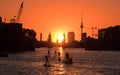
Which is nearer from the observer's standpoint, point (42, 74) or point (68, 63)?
point (42, 74)

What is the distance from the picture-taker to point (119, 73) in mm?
114250

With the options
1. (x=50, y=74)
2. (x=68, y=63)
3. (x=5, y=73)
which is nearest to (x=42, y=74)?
(x=50, y=74)

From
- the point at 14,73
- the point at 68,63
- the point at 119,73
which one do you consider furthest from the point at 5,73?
the point at 68,63

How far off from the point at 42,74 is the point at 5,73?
8.70 metres

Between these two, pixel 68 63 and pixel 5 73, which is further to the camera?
pixel 68 63

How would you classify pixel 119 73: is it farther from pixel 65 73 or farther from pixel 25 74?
pixel 25 74

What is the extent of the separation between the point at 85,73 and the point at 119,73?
28.0 feet

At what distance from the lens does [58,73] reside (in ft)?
373

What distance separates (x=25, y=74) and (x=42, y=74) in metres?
4.35

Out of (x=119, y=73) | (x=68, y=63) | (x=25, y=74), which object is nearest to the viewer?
(x=25, y=74)

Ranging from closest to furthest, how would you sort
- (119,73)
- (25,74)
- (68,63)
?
(25,74) → (119,73) → (68,63)

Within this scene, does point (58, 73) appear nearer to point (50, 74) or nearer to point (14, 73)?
point (50, 74)

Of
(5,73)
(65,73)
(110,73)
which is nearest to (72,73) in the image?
(65,73)

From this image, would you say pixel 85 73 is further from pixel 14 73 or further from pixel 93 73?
pixel 14 73
